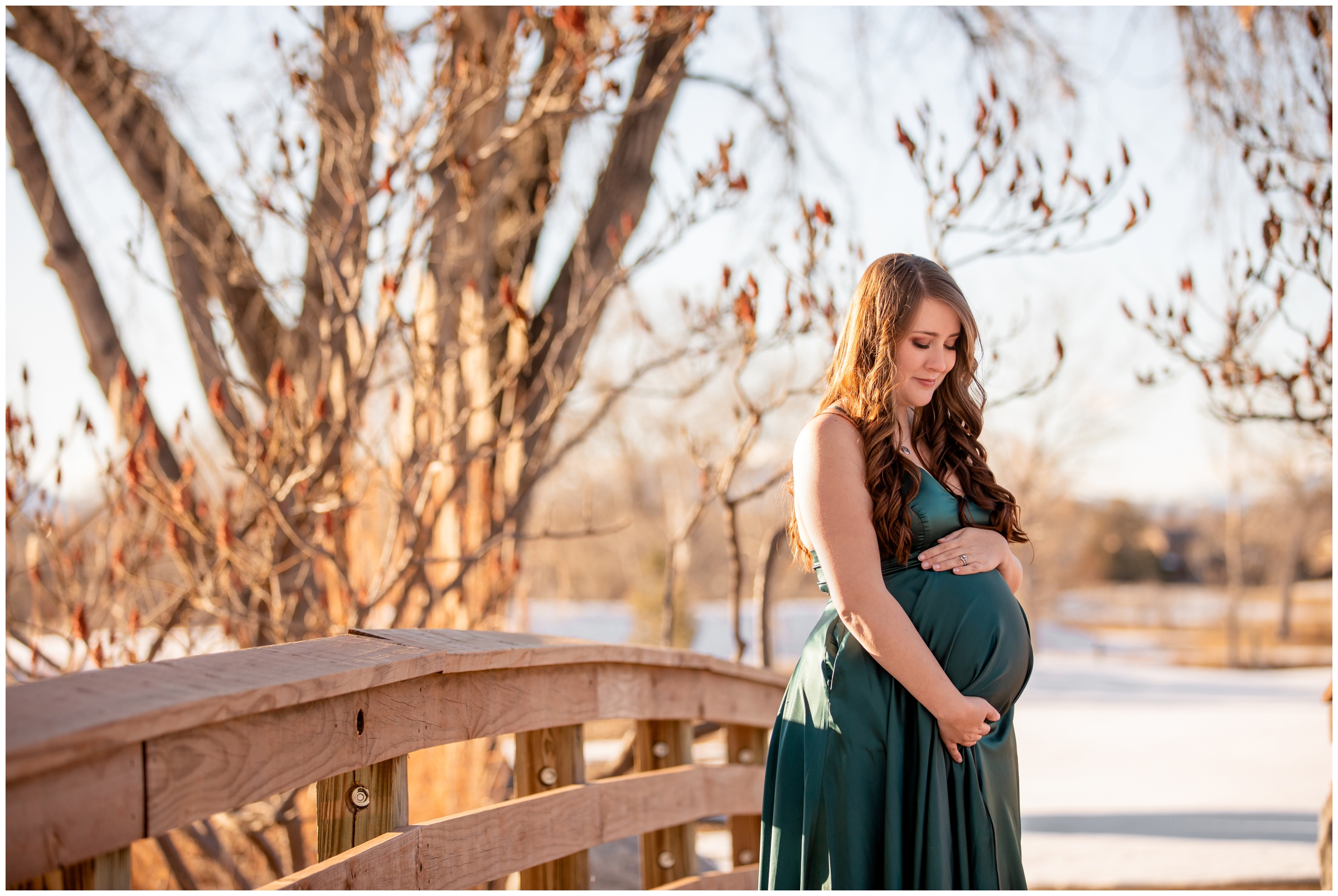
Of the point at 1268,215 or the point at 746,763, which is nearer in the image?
the point at 746,763

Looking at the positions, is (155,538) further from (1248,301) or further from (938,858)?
(1248,301)

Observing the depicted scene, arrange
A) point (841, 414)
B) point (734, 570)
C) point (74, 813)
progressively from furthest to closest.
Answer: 1. point (734, 570)
2. point (841, 414)
3. point (74, 813)

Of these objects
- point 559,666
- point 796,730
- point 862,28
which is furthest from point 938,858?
point 862,28

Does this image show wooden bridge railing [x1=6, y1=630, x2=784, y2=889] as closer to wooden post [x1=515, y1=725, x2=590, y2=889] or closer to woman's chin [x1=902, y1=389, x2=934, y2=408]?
wooden post [x1=515, y1=725, x2=590, y2=889]

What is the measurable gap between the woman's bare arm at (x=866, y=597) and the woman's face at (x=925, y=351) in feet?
0.77

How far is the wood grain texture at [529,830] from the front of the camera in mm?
1484

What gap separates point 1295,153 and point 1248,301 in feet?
1.88

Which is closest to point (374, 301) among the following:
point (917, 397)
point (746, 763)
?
point (746, 763)

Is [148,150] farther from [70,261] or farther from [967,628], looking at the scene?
[967,628]

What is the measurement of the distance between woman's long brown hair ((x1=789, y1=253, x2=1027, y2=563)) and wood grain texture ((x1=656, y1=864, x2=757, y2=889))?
106 cm

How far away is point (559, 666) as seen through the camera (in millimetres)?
2117

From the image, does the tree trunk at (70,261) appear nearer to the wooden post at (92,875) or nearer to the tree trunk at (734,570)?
the tree trunk at (734,570)

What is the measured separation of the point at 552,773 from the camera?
2.20 metres

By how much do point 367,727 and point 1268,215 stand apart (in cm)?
361
